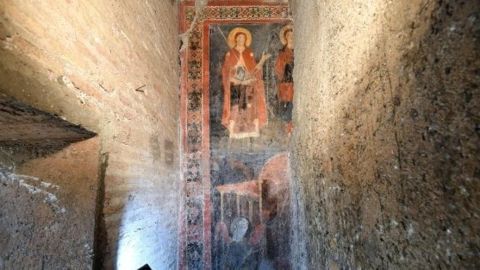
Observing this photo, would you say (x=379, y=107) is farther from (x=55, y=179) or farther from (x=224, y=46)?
(x=224, y=46)

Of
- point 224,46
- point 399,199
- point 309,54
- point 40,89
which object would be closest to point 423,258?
point 399,199

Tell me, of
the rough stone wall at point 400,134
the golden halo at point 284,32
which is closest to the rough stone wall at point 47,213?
the rough stone wall at point 400,134

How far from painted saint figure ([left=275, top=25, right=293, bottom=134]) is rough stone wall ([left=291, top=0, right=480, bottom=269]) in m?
2.23

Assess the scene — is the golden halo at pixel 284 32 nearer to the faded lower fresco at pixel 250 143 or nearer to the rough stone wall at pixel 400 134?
the faded lower fresco at pixel 250 143

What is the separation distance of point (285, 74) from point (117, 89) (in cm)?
265

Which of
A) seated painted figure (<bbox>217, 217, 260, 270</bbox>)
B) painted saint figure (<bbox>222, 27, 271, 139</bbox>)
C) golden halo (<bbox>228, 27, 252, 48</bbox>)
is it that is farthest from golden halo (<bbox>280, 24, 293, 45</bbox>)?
seated painted figure (<bbox>217, 217, 260, 270</bbox>)

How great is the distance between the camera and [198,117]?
425 cm

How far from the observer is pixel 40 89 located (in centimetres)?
132

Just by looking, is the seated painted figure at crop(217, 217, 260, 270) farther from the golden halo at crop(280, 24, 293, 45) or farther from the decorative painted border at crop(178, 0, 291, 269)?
the golden halo at crop(280, 24, 293, 45)

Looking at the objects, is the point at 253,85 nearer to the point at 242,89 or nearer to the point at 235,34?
the point at 242,89

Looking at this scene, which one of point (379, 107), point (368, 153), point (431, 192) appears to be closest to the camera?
point (431, 192)

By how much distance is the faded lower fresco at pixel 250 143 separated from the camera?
13.3 feet

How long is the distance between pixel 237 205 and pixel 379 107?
3.09m

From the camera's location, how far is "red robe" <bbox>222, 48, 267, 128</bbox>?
14.0 ft
